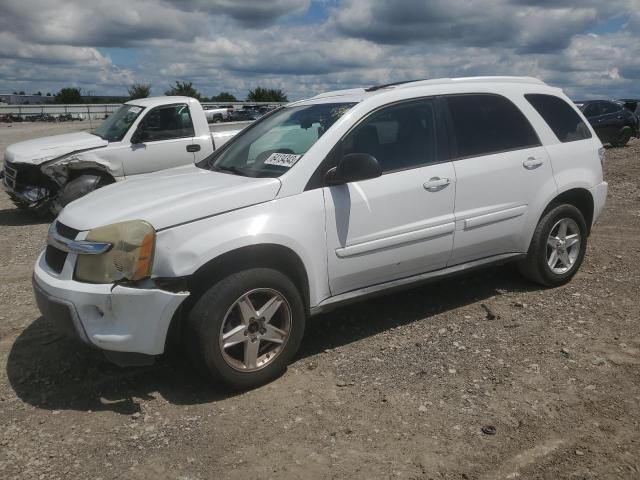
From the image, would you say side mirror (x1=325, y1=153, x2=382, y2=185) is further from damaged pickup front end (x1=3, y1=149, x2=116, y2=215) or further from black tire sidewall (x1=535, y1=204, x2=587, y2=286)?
damaged pickup front end (x1=3, y1=149, x2=116, y2=215)

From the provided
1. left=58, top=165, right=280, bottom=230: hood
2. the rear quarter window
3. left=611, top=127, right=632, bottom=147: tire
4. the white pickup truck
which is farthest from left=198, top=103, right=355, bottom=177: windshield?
left=611, top=127, right=632, bottom=147: tire

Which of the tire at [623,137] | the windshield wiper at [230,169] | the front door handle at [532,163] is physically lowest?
the tire at [623,137]

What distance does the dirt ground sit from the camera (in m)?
3.02

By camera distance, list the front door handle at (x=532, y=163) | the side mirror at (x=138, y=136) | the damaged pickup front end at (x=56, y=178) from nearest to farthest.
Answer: the front door handle at (x=532, y=163) < the damaged pickup front end at (x=56, y=178) < the side mirror at (x=138, y=136)

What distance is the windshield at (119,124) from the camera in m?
9.10

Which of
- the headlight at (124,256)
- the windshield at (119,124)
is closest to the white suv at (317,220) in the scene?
the headlight at (124,256)

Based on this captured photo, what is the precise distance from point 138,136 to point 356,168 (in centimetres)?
611

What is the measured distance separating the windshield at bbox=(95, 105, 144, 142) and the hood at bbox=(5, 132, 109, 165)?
160mm

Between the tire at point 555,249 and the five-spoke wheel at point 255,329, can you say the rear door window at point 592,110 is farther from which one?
the five-spoke wheel at point 255,329

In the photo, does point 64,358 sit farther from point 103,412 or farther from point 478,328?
point 478,328

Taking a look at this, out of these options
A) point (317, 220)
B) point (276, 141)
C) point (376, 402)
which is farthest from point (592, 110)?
point (376, 402)

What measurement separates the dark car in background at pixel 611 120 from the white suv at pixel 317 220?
1385 centimetres

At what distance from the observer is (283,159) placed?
4.03 m

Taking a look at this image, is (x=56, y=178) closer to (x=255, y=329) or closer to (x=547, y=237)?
(x=255, y=329)
